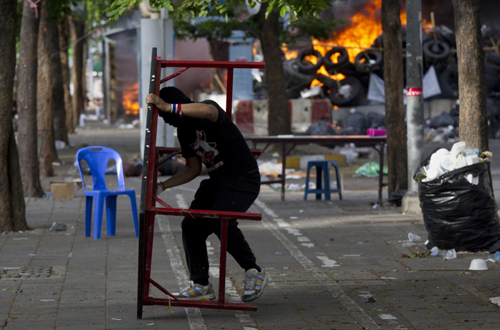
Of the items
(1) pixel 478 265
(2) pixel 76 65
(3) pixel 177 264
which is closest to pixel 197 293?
(3) pixel 177 264

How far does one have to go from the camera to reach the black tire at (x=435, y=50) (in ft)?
96.6

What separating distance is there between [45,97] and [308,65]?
14.9 metres

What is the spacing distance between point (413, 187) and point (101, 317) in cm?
632

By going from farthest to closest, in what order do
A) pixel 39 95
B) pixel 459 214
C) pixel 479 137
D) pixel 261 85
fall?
1. pixel 261 85
2. pixel 39 95
3. pixel 479 137
4. pixel 459 214

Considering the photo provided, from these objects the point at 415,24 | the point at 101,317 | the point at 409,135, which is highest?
the point at 415,24

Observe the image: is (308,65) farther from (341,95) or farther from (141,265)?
(141,265)

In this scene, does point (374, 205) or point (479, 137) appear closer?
point (479, 137)

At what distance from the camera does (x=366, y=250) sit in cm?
845

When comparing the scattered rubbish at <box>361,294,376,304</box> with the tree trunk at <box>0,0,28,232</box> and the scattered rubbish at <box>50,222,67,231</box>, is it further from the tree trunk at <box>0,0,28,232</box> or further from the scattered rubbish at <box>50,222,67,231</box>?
the tree trunk at <box>0,0,28,232</box>

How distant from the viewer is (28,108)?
45.4ft

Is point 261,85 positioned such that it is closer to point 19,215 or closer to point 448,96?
point 448,96

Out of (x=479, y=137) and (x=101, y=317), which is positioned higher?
(x=479, y=137)

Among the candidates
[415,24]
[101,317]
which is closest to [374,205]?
[415,24]

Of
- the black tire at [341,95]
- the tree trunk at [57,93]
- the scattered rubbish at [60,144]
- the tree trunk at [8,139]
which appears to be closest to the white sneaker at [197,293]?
the tree trunk at [8,139]
